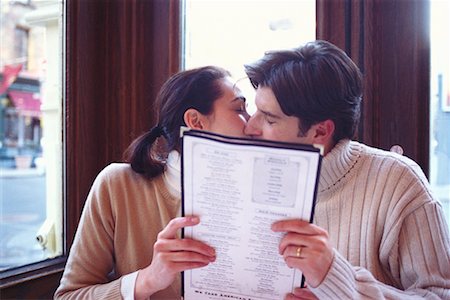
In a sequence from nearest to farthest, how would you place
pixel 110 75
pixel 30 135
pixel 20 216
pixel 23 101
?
1. pixel 110 75
2. pixel 20 216
3. pixel 23 101
4. pixel 30 135

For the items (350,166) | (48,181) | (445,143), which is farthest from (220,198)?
(48,181)

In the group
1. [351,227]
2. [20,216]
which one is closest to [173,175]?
[351,227]

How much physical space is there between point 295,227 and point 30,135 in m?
8.41

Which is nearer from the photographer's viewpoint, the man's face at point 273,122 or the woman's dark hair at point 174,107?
the man's face at point 273,122

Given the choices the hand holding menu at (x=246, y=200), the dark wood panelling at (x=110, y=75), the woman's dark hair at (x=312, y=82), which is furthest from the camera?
the dark wood panelling at (x=110, y=75)

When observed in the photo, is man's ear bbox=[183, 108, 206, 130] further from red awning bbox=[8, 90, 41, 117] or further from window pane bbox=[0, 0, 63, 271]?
red awning bbox=[8, 90, 41, 117]

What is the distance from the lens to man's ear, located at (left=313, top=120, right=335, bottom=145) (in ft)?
3.32

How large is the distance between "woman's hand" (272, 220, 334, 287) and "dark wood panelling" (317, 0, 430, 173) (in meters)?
0.60

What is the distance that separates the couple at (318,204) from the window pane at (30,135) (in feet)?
1.57

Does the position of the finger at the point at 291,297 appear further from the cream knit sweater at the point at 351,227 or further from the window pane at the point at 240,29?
the window pane at the point at 240,29

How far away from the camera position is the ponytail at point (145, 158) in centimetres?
115

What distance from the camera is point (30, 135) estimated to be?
826 cm

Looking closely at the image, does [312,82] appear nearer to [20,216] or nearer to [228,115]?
[228,115]

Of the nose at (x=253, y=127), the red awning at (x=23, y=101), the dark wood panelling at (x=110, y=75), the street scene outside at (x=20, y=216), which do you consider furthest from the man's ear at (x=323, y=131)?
the red awning at (x=23, y=101)
